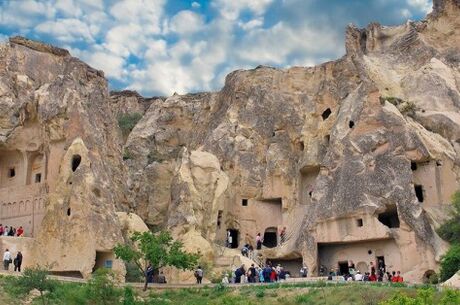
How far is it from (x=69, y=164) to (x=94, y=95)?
6.27 metres

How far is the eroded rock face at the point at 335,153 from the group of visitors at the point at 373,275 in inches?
22.1

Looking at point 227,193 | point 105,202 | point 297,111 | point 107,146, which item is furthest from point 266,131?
point 105,202

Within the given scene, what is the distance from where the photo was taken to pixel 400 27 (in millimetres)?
48938

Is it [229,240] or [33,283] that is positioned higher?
[229,240]

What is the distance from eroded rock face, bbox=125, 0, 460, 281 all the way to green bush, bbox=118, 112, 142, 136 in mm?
8172

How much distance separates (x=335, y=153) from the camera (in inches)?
1597

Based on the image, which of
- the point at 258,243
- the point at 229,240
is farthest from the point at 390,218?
the point at 229,240

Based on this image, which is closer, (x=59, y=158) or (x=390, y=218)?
(x=59, y=158)

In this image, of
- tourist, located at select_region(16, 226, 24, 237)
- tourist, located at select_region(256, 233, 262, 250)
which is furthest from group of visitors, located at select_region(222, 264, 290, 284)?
tourist, located at select_region(16, 226, 24, 237)

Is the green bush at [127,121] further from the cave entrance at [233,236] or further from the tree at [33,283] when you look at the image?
the tree at [33,283]

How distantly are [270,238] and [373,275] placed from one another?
12303 mm

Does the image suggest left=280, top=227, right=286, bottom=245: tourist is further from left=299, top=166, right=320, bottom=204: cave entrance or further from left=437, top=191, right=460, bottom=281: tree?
left=437, top=191, right=460, bottom=281: tree

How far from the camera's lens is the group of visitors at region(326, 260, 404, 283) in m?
32.5

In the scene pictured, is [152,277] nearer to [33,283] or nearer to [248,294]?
[248,294]
